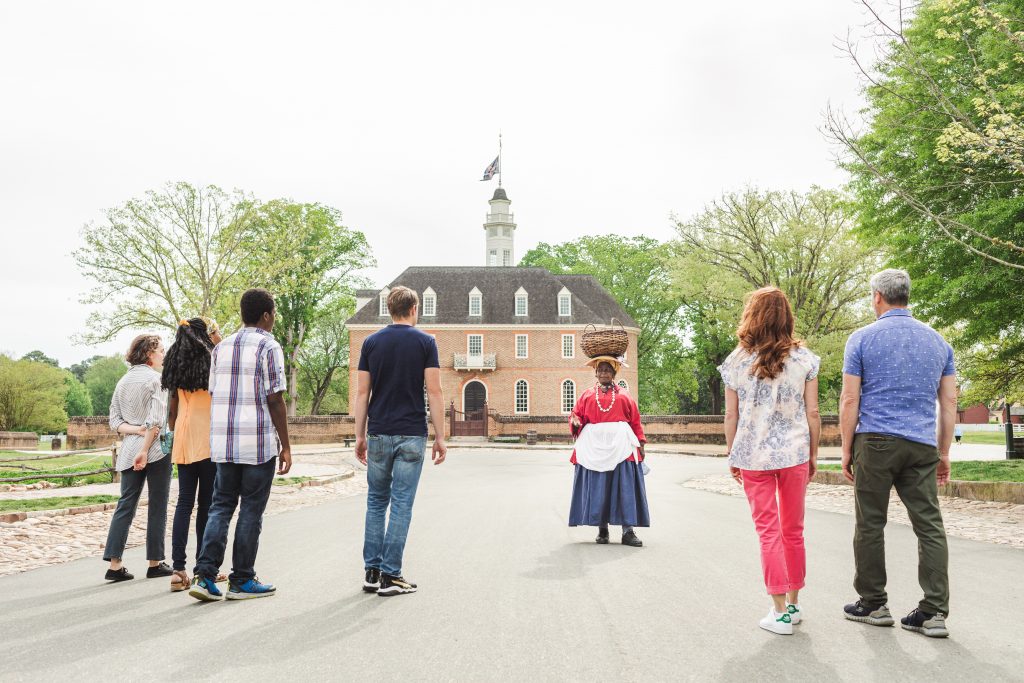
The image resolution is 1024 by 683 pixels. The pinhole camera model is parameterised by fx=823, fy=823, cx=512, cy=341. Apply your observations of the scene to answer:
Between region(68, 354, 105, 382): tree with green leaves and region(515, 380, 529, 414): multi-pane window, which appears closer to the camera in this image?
region(515, 380, 529, 414): multi-pane window

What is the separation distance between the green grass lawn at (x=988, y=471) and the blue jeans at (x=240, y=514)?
11651 millimetres

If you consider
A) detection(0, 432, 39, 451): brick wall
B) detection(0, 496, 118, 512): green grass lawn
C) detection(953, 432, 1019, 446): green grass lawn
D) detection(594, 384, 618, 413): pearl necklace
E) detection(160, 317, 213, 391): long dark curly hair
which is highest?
detection(160, 317, 213, 391): long dark curly hair

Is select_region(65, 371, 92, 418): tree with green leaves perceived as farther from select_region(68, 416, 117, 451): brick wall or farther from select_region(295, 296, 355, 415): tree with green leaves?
select_region(68, 416, 117, 451): brick wall

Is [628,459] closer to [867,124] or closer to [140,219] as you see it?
[867,124]

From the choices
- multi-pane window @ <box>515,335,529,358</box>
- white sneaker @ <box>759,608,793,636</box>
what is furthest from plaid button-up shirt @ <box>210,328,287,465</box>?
multi-pane window @ <box>515,335,529,358</box>

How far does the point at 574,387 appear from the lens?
2191 inches

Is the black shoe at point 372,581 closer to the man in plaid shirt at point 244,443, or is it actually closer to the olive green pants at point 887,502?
the man in plaid shirt at point 244,443

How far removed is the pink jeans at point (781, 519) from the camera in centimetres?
507

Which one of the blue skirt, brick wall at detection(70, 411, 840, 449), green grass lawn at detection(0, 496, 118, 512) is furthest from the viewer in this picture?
brick wall at detection(70, 411, 840, 449)

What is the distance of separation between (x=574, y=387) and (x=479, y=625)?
50.9m

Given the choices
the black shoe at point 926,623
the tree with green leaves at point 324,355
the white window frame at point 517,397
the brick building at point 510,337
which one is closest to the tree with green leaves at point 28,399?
the tree with green leaves at point 324,355

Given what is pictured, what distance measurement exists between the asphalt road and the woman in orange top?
0.64m

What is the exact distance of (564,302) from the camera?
57.1 m

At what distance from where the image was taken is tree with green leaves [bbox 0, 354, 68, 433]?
6038 cm
